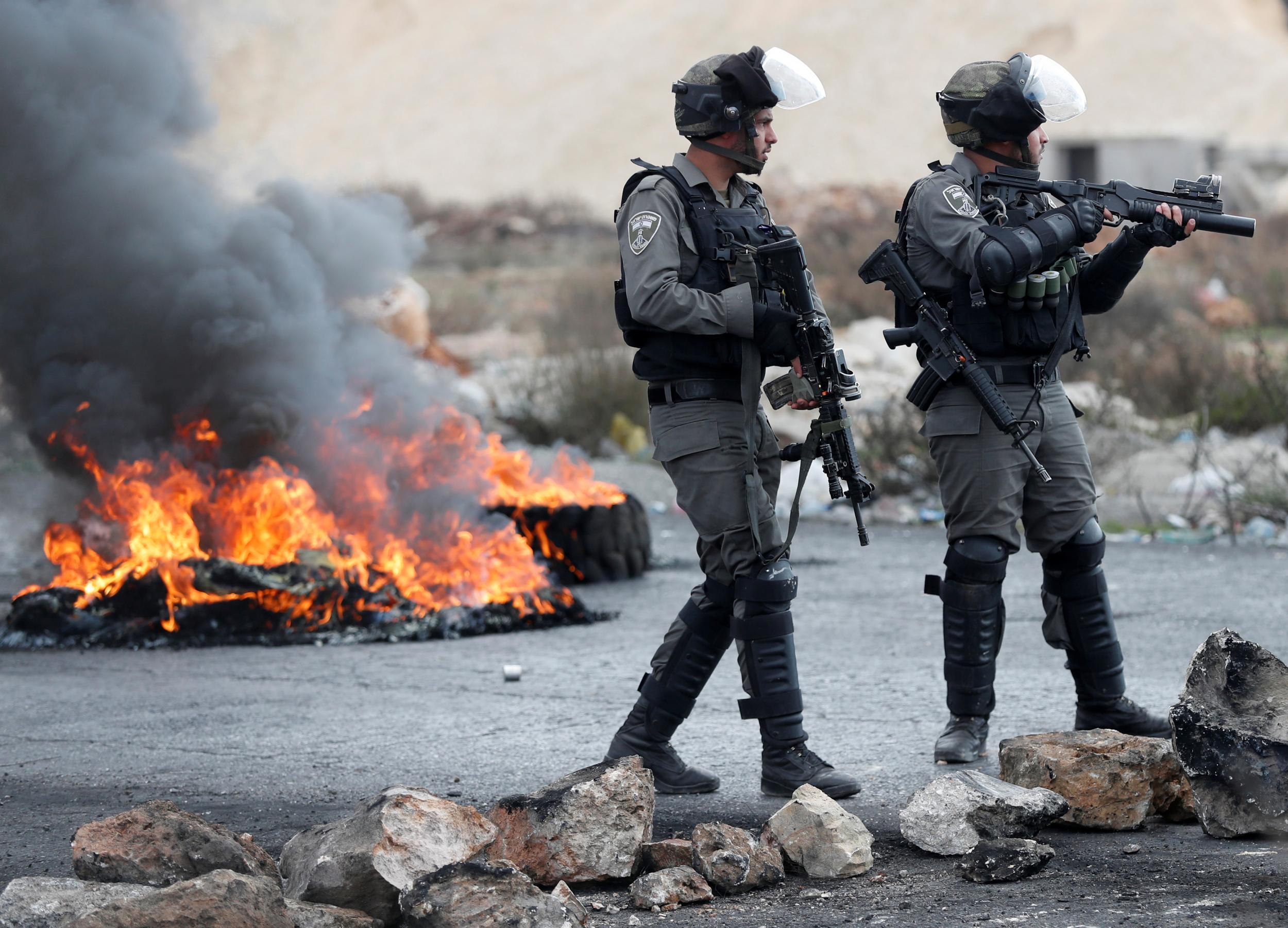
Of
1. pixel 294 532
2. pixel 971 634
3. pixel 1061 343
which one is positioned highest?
pixel 1061 343

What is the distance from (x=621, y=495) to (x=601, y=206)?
1826 inches

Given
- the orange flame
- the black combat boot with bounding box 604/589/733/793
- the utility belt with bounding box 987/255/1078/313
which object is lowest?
the black combat boot with bounding box 604/589/733/793

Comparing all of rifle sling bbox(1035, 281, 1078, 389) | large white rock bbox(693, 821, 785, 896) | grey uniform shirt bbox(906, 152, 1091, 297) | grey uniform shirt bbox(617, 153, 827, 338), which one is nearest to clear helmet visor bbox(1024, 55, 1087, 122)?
grey uniform shirt bbox(906, 152, 1091, 297)

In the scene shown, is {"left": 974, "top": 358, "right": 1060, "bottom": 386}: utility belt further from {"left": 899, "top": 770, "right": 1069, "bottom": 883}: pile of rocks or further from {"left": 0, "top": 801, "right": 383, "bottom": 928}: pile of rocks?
{"left": 0, "top": 801, "right": 383, "bottom": 928}: pile of rocks

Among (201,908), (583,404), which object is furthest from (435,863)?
(583,404)

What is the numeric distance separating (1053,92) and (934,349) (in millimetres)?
837

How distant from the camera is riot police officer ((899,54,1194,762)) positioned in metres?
4.60

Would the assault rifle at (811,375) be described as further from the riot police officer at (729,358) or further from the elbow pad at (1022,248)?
the elbow pad at (1022,248)

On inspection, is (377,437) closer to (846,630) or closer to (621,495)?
(621,495)

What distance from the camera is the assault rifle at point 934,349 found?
179 inches

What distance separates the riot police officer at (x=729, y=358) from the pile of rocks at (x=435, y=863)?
0.50 m

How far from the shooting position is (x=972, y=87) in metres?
4.66

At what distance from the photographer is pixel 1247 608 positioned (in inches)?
290

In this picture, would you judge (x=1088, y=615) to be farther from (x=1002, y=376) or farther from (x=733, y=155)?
(x=733, y=155)
